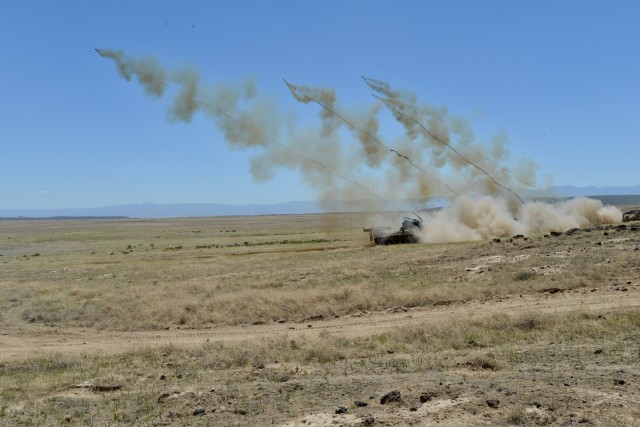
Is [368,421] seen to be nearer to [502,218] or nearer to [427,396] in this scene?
[427,396]

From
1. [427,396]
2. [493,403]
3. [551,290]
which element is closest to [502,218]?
[551,290]

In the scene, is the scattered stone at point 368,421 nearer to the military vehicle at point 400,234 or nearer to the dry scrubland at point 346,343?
the dry scrubland at point 346,343

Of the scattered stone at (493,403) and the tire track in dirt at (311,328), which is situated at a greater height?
the scattered stone at (493,403)

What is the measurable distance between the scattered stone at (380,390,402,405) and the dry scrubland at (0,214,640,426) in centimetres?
3

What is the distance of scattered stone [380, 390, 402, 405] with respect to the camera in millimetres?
9695

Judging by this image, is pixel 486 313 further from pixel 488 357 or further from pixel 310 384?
pixel 310 384

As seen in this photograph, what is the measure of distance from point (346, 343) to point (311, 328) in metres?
3.85

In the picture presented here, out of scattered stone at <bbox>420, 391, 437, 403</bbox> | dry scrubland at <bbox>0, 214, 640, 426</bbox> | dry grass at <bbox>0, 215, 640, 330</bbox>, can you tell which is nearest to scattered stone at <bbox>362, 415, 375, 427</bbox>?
dry scrubland at <bbox>0, 214, 640, 426</bbox>

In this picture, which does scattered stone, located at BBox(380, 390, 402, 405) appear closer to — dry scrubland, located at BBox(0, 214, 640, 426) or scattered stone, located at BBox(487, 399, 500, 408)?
dry scrubland, located at BBox(0, 214, 640, 426)

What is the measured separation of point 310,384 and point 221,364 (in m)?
3.62

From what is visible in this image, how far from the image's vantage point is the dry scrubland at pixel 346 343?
9703mm

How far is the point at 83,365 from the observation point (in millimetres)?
15547

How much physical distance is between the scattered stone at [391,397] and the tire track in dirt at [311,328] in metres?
7.79

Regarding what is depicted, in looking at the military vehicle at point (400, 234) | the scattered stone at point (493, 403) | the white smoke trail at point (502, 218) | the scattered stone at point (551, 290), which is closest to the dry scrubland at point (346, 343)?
the scattered stone at point (493, 403)
